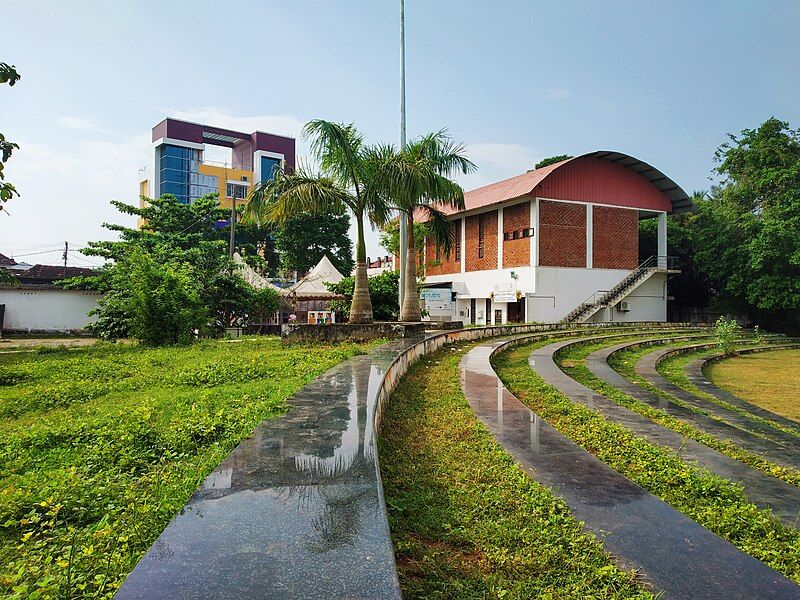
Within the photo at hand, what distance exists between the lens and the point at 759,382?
11.0 m

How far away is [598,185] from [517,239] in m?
5.32

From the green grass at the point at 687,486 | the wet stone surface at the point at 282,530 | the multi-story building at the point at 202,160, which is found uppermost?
the multi-story building at the point at 202,160

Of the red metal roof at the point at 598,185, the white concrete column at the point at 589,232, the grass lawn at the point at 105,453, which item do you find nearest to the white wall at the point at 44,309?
the red metal roof at the point at 598,185

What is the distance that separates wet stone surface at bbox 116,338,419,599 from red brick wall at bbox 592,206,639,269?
27396 millimetres

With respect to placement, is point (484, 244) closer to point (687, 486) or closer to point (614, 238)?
point (614, 238)

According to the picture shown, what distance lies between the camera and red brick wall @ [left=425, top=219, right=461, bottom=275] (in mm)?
32188

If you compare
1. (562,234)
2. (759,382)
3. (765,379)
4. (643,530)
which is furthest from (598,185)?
(643,530)

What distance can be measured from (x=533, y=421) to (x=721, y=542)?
2660 millimetres

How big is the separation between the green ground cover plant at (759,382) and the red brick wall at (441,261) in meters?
17.0

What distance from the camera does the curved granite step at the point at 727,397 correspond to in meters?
6.86

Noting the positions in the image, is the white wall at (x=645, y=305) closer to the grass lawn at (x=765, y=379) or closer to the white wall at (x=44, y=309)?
the grass lawn at (x=765, y=379)

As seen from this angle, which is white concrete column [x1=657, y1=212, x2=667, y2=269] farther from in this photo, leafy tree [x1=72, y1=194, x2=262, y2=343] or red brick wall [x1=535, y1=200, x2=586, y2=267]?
leafy tree [x1=72, y1=194, x2=262, y2=343]

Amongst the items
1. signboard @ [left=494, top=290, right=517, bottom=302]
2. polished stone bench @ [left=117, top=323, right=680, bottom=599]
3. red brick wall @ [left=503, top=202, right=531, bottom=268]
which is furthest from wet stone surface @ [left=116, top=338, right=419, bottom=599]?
red brick wall @ [left=503, top=202, right=531, bottom=268]

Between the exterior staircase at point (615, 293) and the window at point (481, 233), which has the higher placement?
the window at point (481, 233)
